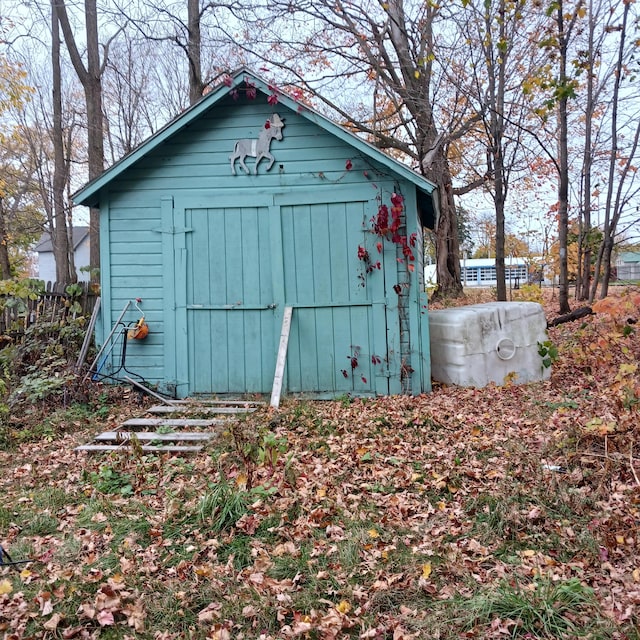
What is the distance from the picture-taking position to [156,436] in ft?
17.0

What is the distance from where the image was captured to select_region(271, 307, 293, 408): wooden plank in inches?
247

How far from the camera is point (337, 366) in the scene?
682 cm

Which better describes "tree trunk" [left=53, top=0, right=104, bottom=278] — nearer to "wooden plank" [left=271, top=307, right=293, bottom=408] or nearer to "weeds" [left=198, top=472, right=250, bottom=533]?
"wooden plank" [left=271, top=307, right=293, bottom=408]

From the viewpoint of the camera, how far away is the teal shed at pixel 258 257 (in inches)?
265

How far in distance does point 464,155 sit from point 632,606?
1489 centimetres

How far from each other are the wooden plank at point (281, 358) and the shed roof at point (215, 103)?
2.26 metres

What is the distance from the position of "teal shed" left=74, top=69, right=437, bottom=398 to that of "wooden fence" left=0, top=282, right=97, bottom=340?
2.93 ft

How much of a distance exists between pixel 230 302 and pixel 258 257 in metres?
0.72

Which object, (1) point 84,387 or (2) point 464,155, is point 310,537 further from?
(2) point 464,155

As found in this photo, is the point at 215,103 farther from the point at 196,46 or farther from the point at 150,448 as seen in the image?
the point at 196,46

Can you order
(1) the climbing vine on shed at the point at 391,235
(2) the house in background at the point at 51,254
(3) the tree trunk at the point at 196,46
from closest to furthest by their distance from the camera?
(1) the climbing vine on shed at the point at 391,235
(3) the tree trunk at the point at 196,46
(2) the house in background at the point at 51,254

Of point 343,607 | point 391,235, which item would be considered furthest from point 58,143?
point 343,607

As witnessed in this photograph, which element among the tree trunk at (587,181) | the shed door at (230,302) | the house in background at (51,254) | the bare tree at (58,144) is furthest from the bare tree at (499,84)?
the house in background at (51,254)

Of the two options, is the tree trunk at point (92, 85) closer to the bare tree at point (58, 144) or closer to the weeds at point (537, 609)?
the bare tree at point (58, 144)
